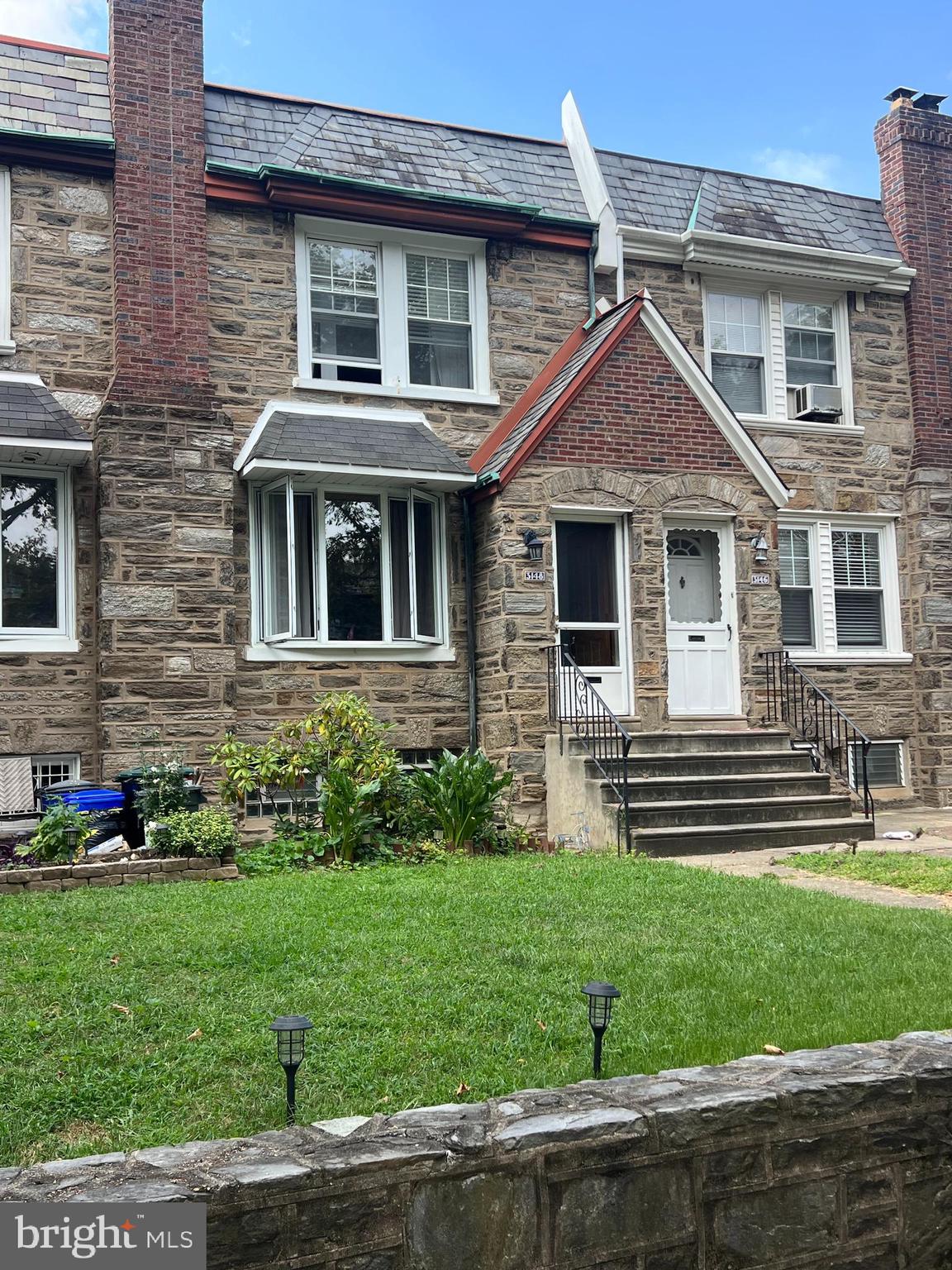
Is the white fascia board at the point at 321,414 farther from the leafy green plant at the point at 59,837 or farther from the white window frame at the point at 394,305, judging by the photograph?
the leafy green plant at the point at 59,837

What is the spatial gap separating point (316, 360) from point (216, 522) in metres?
2.54

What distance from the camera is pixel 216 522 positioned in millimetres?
12648

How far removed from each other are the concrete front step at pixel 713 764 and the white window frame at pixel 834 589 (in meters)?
2.89

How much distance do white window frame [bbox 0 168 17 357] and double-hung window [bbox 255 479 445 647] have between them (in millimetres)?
3167

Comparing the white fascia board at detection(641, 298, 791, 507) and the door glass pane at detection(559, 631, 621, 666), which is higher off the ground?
the white fascia board at detection(641, 298, 791, 507)

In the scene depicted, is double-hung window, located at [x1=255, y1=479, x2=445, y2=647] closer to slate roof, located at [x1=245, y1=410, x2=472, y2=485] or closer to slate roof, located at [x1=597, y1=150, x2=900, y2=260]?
slate roof, located at [x1=245, y1=410, x2=472, y2=485]

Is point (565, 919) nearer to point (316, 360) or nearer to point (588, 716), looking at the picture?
point (588, 716)

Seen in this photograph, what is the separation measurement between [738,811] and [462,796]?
281 centimetres

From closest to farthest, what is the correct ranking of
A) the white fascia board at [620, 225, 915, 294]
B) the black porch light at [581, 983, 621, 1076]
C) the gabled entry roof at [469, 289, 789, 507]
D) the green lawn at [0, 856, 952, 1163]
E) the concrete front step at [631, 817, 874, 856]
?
the black porch light at [581, 983, 621, 1076] < the green lawn at [0, 856, 952, 1163] < the concrete front step at [631, 817, 874, 856] < the gabled entry roof at [469, 289, 789, 507] < the white fascia board at [620, 225, 915, 294]

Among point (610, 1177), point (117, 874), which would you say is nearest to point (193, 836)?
point (117, 874)

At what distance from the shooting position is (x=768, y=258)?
623 inches

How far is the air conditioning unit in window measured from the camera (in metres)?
16.0

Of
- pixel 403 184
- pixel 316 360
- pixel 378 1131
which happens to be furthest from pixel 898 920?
pixel 403 184

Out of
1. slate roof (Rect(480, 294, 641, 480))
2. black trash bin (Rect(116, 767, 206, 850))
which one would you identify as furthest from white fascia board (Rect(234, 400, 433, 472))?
black trash bin (Rect(116, 767, 206, 850))
